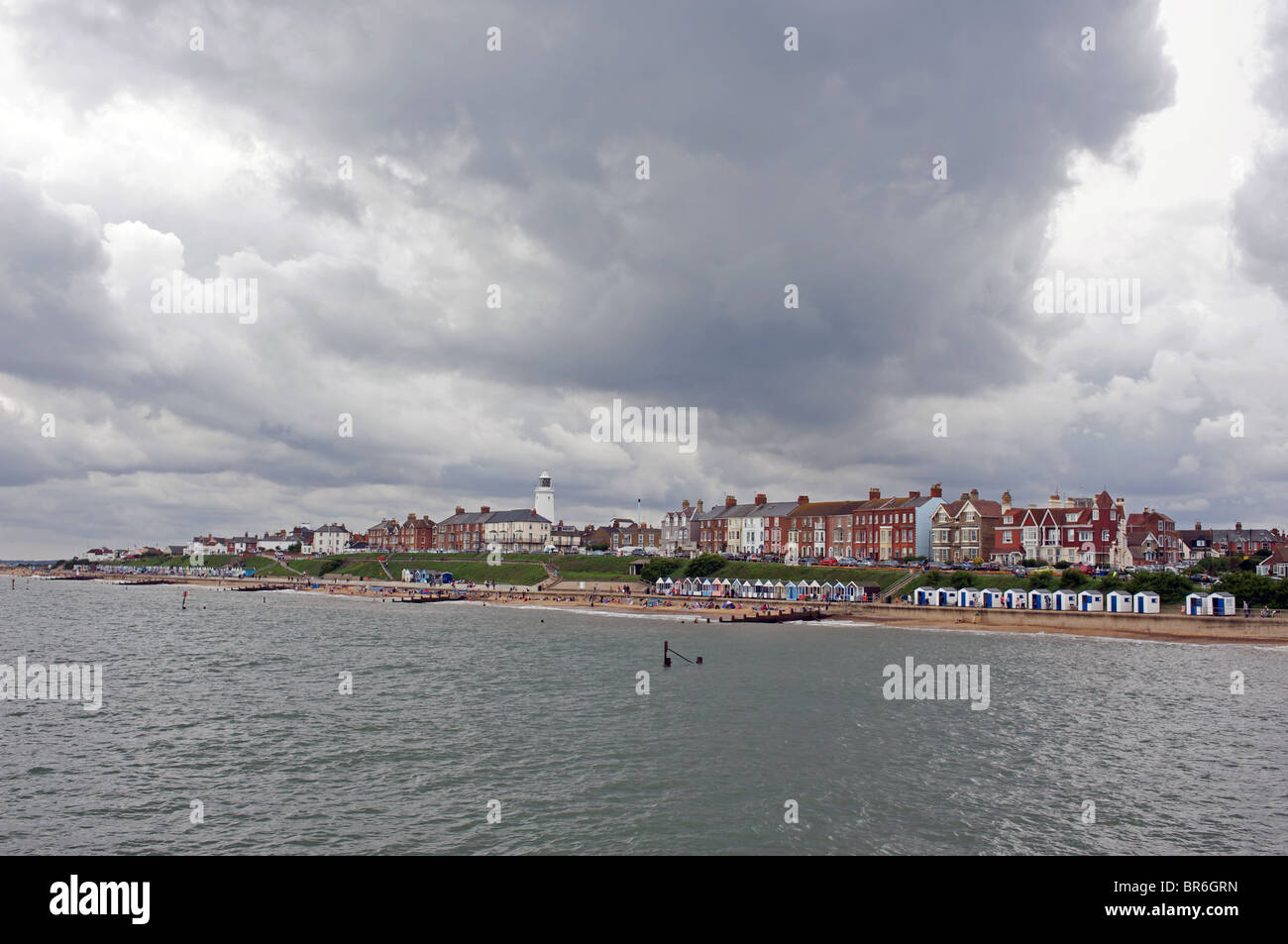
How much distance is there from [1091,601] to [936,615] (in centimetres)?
1550

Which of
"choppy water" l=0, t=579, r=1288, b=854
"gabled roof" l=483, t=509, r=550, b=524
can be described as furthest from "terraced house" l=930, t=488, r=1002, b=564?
"gabled roof" l=483, t=509, r=550, b=524

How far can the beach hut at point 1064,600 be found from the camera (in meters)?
77.3

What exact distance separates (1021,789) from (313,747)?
2723cm

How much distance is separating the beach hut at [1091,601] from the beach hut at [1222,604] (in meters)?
9.25

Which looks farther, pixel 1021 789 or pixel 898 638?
pixel 898 638

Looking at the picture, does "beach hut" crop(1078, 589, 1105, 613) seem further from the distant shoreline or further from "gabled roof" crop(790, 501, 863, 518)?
"gabled roof" crop(790, 501, 863, 518)

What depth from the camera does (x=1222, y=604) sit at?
2712 inches

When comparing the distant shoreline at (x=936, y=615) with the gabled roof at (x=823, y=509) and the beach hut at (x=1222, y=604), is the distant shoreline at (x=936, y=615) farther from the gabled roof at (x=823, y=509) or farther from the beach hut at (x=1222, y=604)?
the gabled roof at (x=823, y=509)

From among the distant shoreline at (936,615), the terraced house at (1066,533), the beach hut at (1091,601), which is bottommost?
the distant shoreline at (936,615)

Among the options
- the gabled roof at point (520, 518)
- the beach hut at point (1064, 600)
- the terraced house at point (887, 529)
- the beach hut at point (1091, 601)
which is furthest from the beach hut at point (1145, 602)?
the gabled roof at point (520, 518)

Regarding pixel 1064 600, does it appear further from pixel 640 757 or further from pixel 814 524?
pixel 640 757
